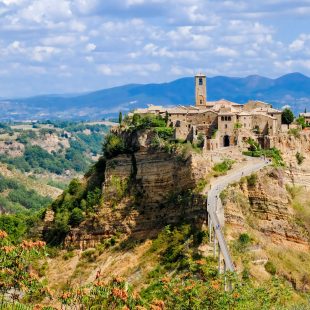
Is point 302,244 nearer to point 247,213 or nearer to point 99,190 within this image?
point 247,213

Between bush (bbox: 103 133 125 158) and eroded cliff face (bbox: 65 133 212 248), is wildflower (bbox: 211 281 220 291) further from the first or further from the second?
bush (bbox: 103 133 125 158)

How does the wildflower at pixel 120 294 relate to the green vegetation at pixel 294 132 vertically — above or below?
below

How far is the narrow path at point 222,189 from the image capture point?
51.3m

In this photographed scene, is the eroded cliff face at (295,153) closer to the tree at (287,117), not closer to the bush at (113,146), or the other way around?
the tree at (287,117)

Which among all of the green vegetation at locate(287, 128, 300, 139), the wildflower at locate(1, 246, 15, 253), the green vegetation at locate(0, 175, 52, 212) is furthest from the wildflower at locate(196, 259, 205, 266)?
the green vegetation at locate(0, 175, 52, 212)

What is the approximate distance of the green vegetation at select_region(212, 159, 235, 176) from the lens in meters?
58.5

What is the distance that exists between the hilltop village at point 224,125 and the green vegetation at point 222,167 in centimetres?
175

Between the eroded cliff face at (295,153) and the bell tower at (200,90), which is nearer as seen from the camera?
the eroded cliff face at (295,153)

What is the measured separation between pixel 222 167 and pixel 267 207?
418 cm

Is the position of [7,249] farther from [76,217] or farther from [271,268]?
[76,217]

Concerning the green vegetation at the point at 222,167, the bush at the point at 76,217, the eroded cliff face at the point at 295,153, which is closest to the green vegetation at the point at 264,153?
the eroded cliff face at the point at 295,153

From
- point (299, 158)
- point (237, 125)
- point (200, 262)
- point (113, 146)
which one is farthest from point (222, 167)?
point (200, 262)

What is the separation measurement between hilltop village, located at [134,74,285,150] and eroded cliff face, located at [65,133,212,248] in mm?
2358

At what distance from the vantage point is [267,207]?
189 feet
